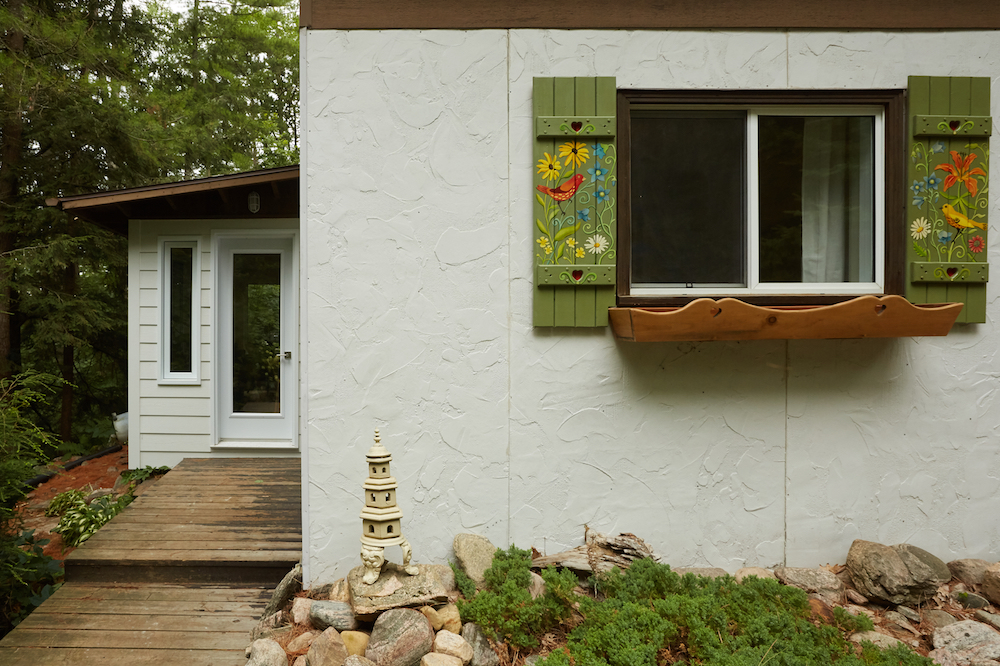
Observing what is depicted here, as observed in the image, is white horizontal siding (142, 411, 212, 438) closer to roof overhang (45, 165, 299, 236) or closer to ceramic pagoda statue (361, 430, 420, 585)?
roof overhang (45, 165, 299, 236)

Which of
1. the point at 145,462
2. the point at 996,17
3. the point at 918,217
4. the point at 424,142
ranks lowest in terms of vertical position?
the point at 145,462

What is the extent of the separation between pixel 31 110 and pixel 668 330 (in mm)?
7659

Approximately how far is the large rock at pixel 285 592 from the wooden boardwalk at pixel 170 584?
156 millimetres

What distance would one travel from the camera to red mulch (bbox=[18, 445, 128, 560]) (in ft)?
14.3

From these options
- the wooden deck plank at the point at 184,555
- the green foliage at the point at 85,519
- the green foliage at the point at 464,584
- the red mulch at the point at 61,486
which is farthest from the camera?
the red mulch at the point at 61,486

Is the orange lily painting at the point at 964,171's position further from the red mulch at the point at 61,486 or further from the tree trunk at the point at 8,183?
the tree trunk at the point at 8,183

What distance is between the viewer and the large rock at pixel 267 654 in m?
2.21

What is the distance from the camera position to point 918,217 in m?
2.71

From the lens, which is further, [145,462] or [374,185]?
[145,462]

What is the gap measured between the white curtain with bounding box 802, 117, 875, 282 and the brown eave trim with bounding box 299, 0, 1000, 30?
504mm

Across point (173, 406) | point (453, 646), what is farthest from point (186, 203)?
point (453, 646)

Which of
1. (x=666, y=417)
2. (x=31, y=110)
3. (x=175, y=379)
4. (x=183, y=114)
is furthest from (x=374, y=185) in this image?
(x=183, y=114)

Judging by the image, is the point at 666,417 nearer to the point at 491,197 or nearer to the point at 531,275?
the point at 531,275

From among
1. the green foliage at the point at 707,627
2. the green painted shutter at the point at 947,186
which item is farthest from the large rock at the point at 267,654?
the green painted shutter at the point at 947,186
